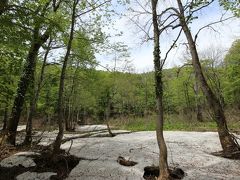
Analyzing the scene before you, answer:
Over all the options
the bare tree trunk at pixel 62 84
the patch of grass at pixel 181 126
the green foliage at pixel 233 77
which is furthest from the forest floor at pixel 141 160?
the green foliage at pixel 233 77

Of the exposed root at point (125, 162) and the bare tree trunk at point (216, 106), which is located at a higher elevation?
the bare tree trunk at point (216, 106)

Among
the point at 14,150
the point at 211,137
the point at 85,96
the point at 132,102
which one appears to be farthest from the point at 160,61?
the point at 132,102

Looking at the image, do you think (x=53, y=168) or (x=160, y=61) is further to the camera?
(x=53, y=168)

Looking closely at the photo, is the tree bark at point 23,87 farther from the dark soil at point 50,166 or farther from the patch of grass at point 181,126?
the patch of grass at point 181,126

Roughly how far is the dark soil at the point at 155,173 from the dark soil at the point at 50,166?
243 centimetres

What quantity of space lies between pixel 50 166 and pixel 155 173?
3558mm

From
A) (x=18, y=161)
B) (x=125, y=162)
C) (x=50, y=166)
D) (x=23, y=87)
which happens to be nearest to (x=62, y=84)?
(x=23, y=87)

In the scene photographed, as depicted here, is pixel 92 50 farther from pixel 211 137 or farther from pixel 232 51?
pixel 232 51

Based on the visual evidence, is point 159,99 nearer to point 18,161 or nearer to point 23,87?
point 18,161

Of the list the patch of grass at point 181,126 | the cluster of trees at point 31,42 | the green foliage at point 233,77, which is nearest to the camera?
the cluster of trees at point 31,42

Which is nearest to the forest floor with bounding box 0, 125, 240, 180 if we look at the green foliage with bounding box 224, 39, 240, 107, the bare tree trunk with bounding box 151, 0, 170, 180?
the bare tree trunk with bounding box 151, 0, 170, 180

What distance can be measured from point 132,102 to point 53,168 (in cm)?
3555

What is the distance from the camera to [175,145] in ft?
38.5

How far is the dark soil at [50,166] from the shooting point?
879 centimetres
